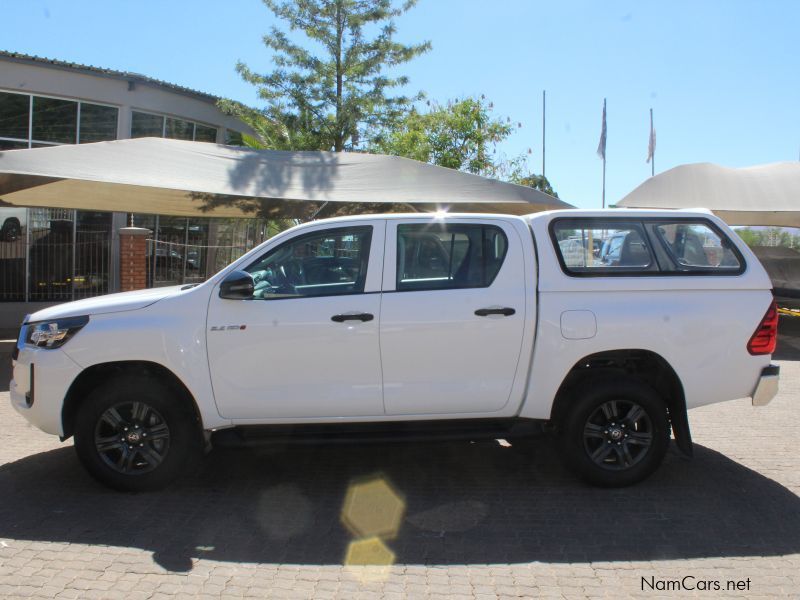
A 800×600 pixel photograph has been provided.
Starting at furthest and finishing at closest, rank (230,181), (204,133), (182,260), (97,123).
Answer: (204,133), (182,260), (97,123), (230,181)

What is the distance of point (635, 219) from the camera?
205 inches

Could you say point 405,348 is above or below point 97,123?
below

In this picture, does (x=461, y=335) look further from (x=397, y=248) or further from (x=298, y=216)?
(x=298, y=216)

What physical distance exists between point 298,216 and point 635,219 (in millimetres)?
8074

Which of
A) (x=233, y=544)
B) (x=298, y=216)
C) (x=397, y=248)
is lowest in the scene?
(x=233, y=544)

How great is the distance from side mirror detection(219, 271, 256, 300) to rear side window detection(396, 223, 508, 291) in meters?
0.99

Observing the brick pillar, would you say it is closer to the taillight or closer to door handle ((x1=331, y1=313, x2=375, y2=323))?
door handle ((x1=331, y1=313, x2=375, y2=323))

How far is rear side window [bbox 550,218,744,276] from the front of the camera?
16.5 feet

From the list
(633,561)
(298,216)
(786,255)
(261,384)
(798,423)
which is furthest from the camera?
(786,255)

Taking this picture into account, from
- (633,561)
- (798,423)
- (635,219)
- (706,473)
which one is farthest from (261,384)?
(798,423)

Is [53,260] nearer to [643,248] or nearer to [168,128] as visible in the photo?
[168,128]

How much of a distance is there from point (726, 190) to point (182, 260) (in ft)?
44.4

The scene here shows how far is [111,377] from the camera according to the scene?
15.9 ft

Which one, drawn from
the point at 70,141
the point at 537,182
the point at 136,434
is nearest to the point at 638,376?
the point at 136,434
